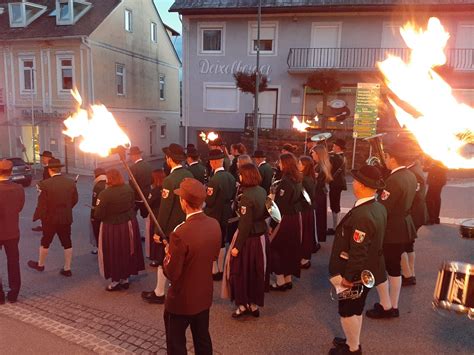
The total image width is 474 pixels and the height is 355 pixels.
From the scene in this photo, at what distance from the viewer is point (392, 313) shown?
16.4ft

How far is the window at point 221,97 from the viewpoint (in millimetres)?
22641

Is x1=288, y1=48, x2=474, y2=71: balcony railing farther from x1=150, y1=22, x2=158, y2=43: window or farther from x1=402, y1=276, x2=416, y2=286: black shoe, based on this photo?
x1=402, y1=276, x2=416, y2=286: black shoe

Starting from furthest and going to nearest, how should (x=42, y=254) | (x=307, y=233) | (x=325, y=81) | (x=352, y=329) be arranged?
1. (x=325, y=81)
2. (x=307, y=233)
3. (x=42, y=254)
4. (x=352, y=329)

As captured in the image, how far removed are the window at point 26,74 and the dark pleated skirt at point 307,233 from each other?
2008cm

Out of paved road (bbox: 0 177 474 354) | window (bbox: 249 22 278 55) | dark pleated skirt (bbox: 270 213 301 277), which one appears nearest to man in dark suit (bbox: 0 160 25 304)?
paved road (bbox: 0 177 474 354)

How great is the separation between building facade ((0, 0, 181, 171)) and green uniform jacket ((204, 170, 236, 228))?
15.8 metres

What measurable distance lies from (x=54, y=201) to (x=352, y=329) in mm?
A: 4657

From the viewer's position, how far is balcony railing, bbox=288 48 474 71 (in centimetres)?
2039

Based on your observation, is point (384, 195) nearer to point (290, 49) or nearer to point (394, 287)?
point (394, 287)

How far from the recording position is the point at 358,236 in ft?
12.1

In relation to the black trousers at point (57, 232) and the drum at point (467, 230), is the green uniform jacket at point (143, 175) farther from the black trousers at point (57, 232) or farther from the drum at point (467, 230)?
the drum at point (467, 230)

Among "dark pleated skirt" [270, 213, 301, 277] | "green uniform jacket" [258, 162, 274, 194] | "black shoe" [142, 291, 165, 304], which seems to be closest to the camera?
"black shoe" [142, 291, 165, 304]

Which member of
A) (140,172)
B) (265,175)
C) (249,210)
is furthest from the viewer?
(265,175)

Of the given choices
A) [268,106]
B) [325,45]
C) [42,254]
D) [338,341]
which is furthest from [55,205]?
[325,45]
